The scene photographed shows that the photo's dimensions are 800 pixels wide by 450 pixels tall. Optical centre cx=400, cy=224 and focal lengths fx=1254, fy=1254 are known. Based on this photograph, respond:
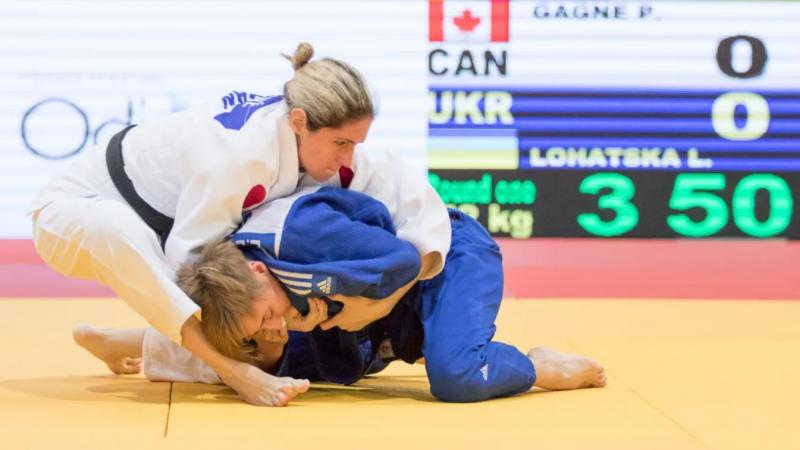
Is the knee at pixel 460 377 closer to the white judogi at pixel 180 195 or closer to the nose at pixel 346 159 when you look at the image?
the white judogi at pixel 180 195

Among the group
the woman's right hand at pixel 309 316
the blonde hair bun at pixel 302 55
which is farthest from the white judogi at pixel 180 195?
the woman's right hand at pixel 309 316

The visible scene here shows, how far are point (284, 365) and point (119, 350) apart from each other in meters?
0.52

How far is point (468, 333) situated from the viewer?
10.7ft

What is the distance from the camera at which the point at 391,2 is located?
655 cm

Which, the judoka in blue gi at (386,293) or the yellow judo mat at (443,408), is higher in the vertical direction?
the judoka in blue gi at (386,293)

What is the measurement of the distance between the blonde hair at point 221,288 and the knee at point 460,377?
51cm

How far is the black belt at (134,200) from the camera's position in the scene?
3234 millimetres

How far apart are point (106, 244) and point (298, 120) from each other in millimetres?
569

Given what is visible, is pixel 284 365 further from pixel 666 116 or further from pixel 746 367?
pixel 666 116

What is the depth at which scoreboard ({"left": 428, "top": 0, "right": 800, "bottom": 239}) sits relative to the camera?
647cm

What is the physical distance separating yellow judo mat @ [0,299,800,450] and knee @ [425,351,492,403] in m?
0.05

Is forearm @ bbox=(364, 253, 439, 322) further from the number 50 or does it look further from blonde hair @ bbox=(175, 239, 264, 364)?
the number 50

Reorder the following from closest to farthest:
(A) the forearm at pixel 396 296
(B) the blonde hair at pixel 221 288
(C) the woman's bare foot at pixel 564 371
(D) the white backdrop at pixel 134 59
→ (B) the blonde hair at pixel 221 288
(A) the forearm at pixel 396 296
(C) the woman's bare foot at pixel 564 371
(D) the white backdrop at pixel 134 59

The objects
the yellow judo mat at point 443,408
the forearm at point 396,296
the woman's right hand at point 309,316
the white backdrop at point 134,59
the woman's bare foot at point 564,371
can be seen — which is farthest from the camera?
the white backdrop at point 134,59
